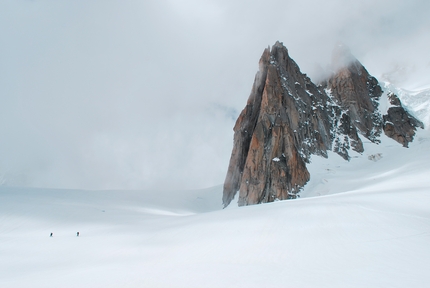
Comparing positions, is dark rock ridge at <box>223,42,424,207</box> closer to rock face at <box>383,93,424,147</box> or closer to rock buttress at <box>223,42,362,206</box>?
rock buttress at <box>223,42,362,206</box>

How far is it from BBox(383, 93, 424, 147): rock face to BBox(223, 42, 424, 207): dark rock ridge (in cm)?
71

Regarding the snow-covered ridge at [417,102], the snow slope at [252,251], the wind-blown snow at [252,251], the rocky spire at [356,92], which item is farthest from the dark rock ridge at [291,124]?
the wind-blown snow at [252,251]

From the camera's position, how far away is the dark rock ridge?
4816 cm

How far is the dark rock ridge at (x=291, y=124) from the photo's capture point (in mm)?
48156

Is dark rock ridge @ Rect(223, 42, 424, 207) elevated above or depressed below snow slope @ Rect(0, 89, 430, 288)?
above

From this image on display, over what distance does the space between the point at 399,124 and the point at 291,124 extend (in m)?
36.2

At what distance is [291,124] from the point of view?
178ft

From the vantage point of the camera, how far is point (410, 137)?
66.4 meters

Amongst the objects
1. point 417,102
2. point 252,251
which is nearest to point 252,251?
point 252,251

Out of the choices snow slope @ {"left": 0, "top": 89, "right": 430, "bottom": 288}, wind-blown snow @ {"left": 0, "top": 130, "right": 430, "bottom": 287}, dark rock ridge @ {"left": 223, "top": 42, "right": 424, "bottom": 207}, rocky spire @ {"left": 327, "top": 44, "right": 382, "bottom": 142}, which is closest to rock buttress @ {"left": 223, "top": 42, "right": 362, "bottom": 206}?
dark rock ridge @ {"left": 223, "top": 42, "right": 424, "bottom": 207}

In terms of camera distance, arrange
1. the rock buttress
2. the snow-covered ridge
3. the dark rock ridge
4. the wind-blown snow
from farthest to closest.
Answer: the snow-covered ridge → the dark rock ridge → the rock buttress → the wind-blown snow

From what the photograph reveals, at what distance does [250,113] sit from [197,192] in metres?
26.5

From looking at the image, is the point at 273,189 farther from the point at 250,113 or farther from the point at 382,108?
the point at 382,108

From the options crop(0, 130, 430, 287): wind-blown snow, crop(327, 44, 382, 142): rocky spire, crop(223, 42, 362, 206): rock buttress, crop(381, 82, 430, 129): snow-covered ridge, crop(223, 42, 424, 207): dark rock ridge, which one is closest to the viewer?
crop(0, 130, 430, 287): wind-blown snow
